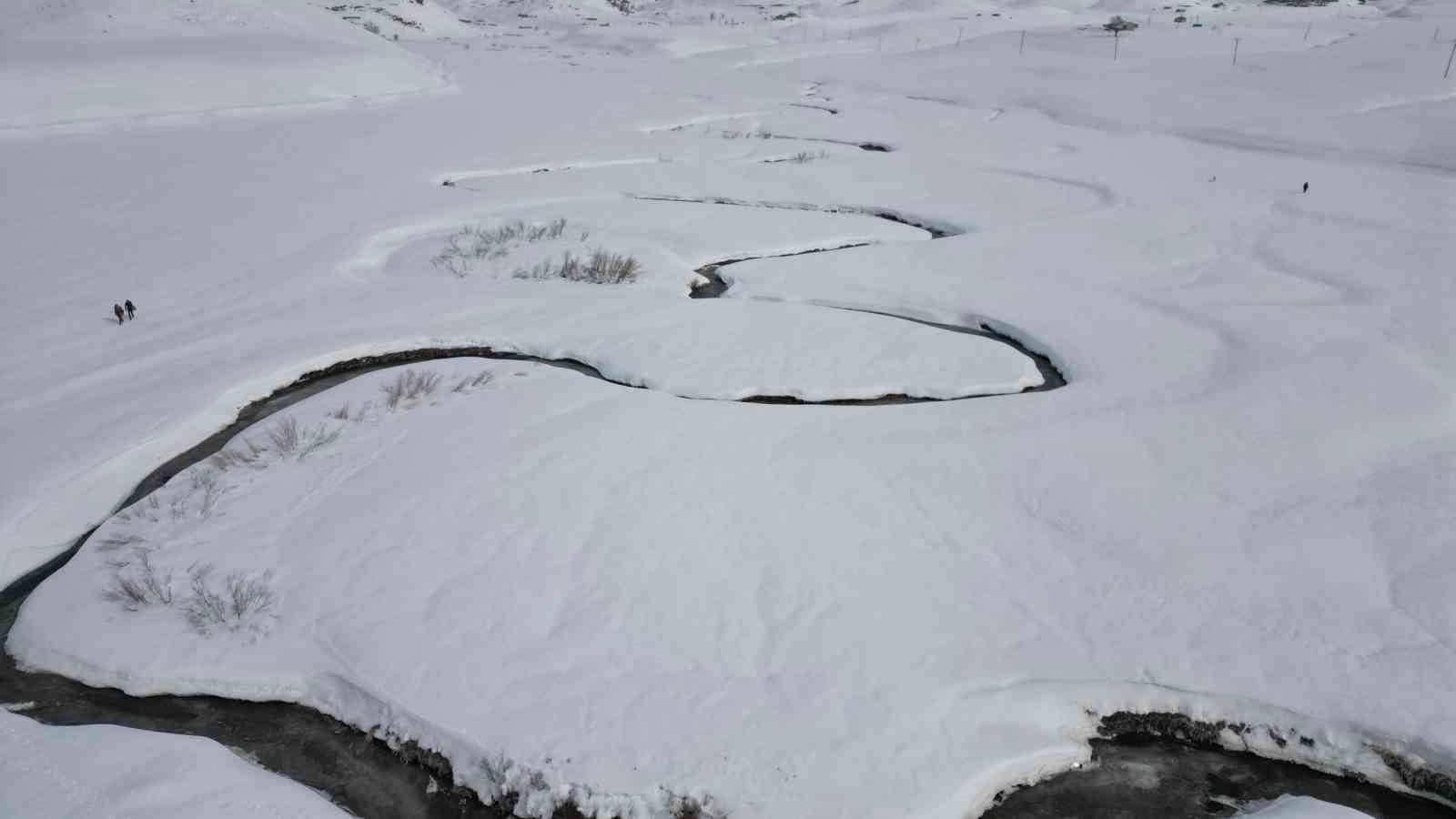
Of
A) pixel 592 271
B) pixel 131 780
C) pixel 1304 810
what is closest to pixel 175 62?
pixel 592 271

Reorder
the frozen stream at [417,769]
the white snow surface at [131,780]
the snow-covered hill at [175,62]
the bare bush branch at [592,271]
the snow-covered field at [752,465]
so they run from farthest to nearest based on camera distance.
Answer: the snow-covered hill at [175,62] < the bare bush branch at [592,271] < the snow-covered field at [752,465] < the frozen stream at [417,769] < the white snow surface at [131,780]

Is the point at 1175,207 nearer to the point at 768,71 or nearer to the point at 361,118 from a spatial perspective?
the point at 361,118

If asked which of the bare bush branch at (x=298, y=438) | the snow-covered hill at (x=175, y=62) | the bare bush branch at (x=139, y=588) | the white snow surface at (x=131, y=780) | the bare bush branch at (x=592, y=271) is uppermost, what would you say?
the snow-covered hill at (x=175, y=62)

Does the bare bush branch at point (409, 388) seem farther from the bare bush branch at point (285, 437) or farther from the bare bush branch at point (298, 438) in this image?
the bare bush branch at point (285, 437)

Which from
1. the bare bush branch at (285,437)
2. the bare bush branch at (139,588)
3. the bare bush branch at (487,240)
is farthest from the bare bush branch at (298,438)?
the bare bush branch at (487,240)

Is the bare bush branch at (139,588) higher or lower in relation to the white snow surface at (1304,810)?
higher

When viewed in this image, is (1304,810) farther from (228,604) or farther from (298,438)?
(298,438)

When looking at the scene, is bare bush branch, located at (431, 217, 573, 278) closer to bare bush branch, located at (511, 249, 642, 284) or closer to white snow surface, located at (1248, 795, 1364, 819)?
bare bush branch, located at (511, 249, 642, 284)

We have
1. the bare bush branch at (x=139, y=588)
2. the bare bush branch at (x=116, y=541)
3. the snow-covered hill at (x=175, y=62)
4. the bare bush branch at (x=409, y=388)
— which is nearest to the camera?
the bare bush branch at (x=139, y=588)
